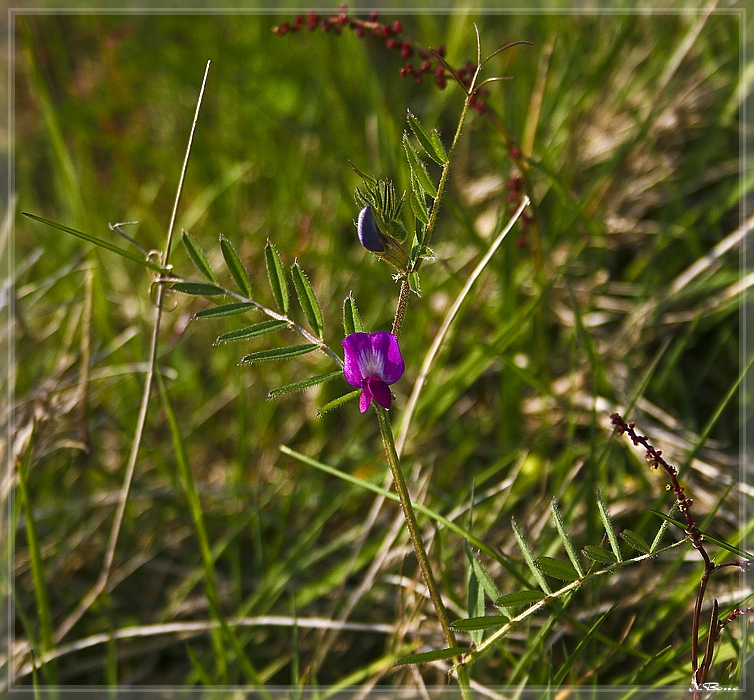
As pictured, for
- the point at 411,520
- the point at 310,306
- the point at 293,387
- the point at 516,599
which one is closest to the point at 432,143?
the point at 310,306

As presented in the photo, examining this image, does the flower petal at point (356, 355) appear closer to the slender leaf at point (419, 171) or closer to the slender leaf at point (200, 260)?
the slender leaf at point (419, 171)

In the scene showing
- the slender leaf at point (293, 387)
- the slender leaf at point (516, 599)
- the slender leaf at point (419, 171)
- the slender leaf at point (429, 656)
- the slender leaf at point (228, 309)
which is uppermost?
the slender leaf at point (419, 171)

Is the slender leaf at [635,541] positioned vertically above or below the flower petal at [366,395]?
below

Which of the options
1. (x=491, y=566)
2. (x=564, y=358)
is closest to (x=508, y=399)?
(x=564, y=358)

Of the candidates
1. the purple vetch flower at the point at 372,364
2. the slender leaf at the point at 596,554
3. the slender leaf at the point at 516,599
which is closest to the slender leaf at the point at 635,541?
the slender leaf at the point at 596,554

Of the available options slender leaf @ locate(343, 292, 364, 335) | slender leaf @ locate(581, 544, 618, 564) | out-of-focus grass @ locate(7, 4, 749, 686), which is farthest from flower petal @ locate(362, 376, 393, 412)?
out-of-focus grass @ locate(7, 4, 749, 686)

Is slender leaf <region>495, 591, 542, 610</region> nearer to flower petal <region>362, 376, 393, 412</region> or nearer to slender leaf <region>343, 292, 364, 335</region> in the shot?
flower petal <region>362, 376, 393, 412</region>

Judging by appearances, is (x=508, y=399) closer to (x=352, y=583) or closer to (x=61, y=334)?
(x=352, y=583)

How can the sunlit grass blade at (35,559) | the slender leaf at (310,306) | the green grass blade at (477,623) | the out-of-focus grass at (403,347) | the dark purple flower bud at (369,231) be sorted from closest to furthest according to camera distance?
the dark purple flower bud at (369,231), the green grass blade at (477,623), the slender leaf at (310,306), the sunlit grass blade at (35,559), the out-of-focus grass at (403,347)
